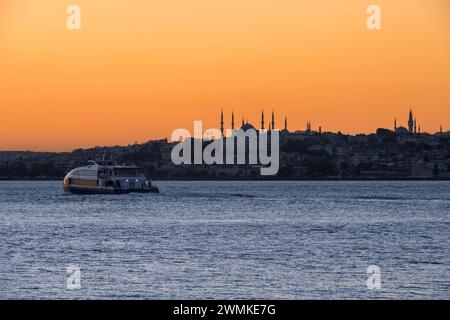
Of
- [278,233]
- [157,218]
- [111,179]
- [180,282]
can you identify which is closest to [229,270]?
[180,282]

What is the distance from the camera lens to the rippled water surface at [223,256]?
2700cm

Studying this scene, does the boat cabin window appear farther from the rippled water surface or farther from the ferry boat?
the rippled water surface

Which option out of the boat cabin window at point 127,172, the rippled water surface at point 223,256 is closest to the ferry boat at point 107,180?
the boat cabin window at point 127,172

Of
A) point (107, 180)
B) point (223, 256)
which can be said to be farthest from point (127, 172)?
point (223, 256)

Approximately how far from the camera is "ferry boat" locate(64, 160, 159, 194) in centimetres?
10975

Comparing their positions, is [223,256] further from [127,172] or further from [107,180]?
[127,172]

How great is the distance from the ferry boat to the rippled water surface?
4233cm

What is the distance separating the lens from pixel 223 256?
121 feet

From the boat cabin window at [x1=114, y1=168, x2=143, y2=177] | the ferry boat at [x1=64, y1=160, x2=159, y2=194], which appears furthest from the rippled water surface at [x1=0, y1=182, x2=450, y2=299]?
the boat cabin window at [x1=114, y1=168, x2=143, y2=177]

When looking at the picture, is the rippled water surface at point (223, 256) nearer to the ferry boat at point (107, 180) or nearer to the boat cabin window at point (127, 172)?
the ferry boat at point (107, 180)

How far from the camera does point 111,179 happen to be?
110 m
